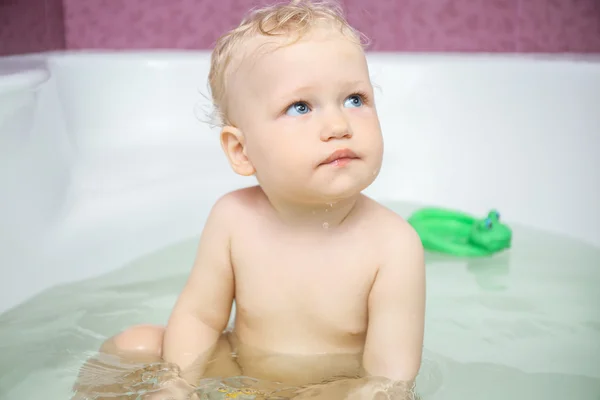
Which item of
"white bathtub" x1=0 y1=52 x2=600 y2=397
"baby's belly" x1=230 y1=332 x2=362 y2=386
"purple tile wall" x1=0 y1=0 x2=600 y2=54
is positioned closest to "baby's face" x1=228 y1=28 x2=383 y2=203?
"baby's belly" x1=230 y1=332 x2=362 y2=386

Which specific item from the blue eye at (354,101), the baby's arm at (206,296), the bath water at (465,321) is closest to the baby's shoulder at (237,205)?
the baby's arm at (206,296)

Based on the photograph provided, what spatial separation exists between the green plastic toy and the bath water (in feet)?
0.11

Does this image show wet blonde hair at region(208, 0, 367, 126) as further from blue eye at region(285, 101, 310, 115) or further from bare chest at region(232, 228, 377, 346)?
bare chest at region(232, 228, 377, 346)

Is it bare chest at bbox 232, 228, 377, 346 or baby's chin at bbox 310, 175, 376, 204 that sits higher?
baby's chin at bbox 310, 175, 376, 204

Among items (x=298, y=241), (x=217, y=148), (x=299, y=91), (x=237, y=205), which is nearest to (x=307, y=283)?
(x=298, y=241)

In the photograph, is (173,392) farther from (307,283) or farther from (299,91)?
(299,91)

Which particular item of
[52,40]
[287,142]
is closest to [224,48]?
[287,142]

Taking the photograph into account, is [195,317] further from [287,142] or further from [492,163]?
[492,163]

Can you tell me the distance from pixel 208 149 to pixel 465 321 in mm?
1025

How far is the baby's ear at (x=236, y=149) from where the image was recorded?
3.22ft

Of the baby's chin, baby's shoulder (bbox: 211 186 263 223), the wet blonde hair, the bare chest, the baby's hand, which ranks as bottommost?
the baby's hand

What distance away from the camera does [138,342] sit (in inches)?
40.9

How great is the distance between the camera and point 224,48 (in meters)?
0.99

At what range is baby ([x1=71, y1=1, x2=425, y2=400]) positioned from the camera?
2.97 feet
